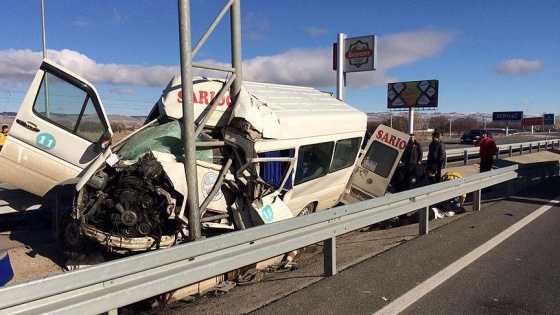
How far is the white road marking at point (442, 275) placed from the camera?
4113 mm

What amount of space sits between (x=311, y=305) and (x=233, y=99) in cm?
299

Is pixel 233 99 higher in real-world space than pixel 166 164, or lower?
higher

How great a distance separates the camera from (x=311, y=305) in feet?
13.6

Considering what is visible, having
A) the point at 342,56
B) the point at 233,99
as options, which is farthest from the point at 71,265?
the point at 342,56

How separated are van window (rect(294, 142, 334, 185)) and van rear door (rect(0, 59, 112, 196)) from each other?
8.88ft

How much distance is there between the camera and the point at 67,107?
20.5ft

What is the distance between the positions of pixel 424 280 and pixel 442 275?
282 mm

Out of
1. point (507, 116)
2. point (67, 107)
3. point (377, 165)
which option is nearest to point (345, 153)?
point (377, 165)

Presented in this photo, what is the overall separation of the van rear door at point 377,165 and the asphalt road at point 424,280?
1.92 m

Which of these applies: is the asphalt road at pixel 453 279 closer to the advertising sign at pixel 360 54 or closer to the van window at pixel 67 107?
the van window at pixel 67 107

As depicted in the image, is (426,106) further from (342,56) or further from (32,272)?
(32,272)

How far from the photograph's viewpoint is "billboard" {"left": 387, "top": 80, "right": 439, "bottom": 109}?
159ft

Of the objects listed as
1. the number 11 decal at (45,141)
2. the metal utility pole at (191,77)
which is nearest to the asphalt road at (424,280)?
the metal utility pole at (191,77)

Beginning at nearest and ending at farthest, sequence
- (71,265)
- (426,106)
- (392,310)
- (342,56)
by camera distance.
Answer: (392,310) → (71,265) → (342,56) → (426,106)
